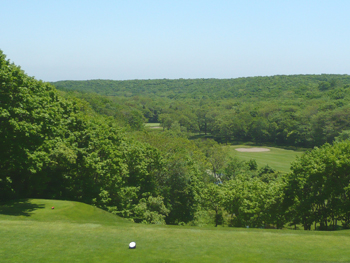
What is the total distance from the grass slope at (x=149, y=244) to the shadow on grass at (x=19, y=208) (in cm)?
42

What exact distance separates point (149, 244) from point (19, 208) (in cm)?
1202

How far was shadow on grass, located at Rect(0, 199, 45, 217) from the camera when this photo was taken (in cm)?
2269

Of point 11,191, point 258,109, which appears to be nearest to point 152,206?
point 11,191

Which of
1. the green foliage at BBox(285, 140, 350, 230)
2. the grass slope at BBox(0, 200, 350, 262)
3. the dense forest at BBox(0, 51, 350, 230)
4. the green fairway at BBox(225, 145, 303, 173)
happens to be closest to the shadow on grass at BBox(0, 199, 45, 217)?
the grass slope at BBox(0, 200, 350, 262)

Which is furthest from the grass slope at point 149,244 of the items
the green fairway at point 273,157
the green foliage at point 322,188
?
the green fairway at point 273,157

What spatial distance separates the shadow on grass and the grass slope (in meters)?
0.42

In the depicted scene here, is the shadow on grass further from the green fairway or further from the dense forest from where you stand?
the green fairway

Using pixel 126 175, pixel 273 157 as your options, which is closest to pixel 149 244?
pixel 126 175

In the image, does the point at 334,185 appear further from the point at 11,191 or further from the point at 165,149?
the point at 11,191

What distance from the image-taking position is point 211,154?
72.9 meters

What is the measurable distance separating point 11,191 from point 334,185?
88.1 feet

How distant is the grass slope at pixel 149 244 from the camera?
48.2 feet

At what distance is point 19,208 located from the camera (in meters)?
23.8

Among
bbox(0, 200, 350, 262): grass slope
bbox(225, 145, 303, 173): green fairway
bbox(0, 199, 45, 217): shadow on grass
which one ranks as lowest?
bbox(225, 145, 303, 173): green fairway
